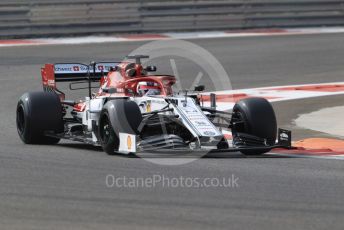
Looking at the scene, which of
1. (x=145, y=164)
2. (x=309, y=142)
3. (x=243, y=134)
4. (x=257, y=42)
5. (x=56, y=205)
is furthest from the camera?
(x=257, y=42)

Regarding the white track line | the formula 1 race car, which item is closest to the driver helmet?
the formula 1 race car

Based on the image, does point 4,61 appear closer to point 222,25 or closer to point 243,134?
point 222,25

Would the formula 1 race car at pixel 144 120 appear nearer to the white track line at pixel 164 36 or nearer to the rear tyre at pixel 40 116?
the rear tyre at pixel 40 116

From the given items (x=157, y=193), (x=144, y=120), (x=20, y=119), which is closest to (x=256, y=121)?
(x=144, y=120)

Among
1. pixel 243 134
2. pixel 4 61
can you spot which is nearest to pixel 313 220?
pixel 243 134

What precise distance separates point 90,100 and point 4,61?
1039cm

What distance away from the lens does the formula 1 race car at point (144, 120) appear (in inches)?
441

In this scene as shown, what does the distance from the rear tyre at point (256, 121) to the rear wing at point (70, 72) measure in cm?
261

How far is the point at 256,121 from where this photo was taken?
11.8 m

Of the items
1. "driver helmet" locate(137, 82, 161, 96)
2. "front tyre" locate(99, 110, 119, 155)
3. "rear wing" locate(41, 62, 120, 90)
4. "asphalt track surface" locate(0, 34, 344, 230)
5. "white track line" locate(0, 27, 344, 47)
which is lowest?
"asphalt track surface" locate(0, 34, 344, 230)

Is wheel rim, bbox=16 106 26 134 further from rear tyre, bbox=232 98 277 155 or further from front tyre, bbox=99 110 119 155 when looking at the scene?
rear tyre, bbox=232 98 277 155

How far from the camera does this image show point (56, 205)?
8375 mm

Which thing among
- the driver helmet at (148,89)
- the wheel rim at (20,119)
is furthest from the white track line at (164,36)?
the driver helmet at (148,89)

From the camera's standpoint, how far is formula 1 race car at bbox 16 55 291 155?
11211 millimetres
